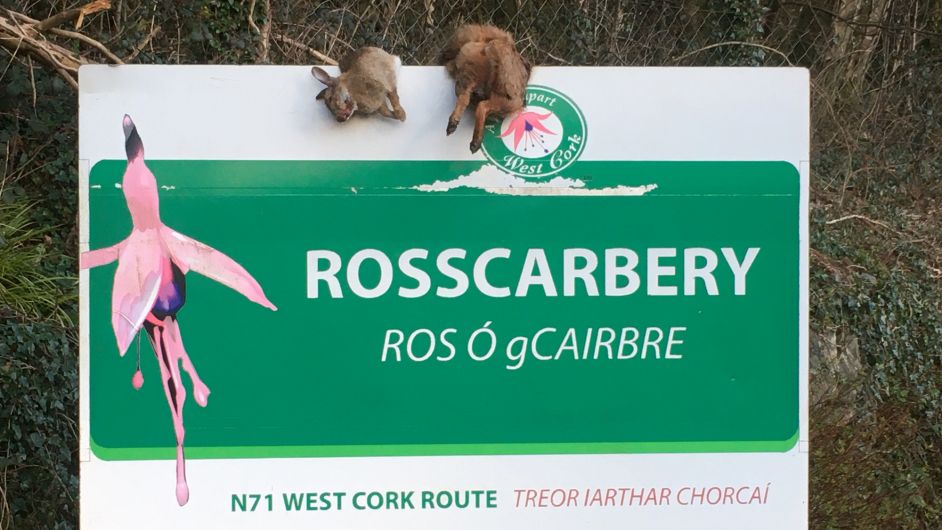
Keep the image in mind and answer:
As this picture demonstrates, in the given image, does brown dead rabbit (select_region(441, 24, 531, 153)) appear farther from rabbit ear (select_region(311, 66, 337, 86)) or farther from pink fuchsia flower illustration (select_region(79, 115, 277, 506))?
pink fuchsia flower illustration (select_region(79, 115, 277, 506))

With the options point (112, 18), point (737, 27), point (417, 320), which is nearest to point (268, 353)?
point (417, 320)

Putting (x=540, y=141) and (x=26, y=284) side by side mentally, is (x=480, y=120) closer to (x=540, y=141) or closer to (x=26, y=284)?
(x=540, y=141)

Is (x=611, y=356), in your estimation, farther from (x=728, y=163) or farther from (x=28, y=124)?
(x=28, y=124)

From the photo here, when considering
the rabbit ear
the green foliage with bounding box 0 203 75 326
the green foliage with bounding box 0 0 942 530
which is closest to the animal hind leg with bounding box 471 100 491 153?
the rabbit ear

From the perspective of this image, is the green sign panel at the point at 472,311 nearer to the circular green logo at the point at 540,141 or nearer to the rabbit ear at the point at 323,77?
the circular green logo at the point at 540,141

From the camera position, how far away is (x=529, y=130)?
2.20 metres

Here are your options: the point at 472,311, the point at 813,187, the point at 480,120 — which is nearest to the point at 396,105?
the point at 480,120

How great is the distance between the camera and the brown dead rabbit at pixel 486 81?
2.15 m

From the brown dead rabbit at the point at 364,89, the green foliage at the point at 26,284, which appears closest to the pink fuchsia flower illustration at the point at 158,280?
the brown dead rabbit at the point at 364,89

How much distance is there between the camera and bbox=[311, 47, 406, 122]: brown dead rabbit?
2135 millimetres

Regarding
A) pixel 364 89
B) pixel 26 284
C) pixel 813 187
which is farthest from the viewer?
pixel 813 187

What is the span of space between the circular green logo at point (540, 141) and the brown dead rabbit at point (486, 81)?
4 centimetres

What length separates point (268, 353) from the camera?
2.15 meters

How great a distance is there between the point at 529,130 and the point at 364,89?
1.16ft
